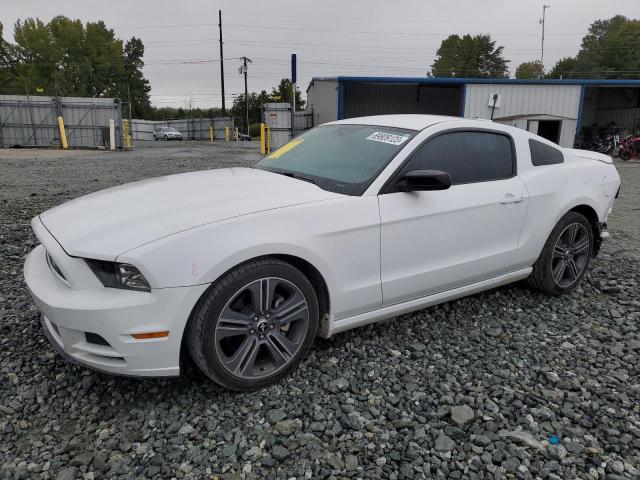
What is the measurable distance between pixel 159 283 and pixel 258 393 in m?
0.87

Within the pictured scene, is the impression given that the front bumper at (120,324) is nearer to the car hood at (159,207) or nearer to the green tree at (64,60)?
the car hood at (159,207)

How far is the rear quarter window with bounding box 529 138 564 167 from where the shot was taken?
4008 millimetres

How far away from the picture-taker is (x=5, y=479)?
2.15m

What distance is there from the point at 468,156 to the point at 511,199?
0.45 meters

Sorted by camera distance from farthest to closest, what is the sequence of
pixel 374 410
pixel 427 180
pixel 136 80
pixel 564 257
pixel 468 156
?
pixel 136 80 < pixel 564 257 < pixel 468 156 < pixel 427 180 < pixel 374 410

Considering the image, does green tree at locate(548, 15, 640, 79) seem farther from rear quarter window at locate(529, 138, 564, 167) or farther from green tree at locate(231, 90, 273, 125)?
rear quarter window at locate(529, 138, 564, 167)

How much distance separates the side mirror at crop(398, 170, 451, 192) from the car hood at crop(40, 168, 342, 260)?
47 centimetres

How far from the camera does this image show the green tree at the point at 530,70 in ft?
282

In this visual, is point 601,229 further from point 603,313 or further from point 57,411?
point 57,411

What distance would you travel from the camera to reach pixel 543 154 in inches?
161

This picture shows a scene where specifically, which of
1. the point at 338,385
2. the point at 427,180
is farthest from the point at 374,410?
the point at 427,180

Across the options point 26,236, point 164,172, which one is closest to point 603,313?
point 26,236

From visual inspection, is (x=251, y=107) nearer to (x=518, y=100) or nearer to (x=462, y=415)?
(x=518, y=100)

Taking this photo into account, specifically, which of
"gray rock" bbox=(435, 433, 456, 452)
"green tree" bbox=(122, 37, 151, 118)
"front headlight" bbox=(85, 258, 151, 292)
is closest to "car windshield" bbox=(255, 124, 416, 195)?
"front headlight" bbox=(85, 258, 151, 292)
